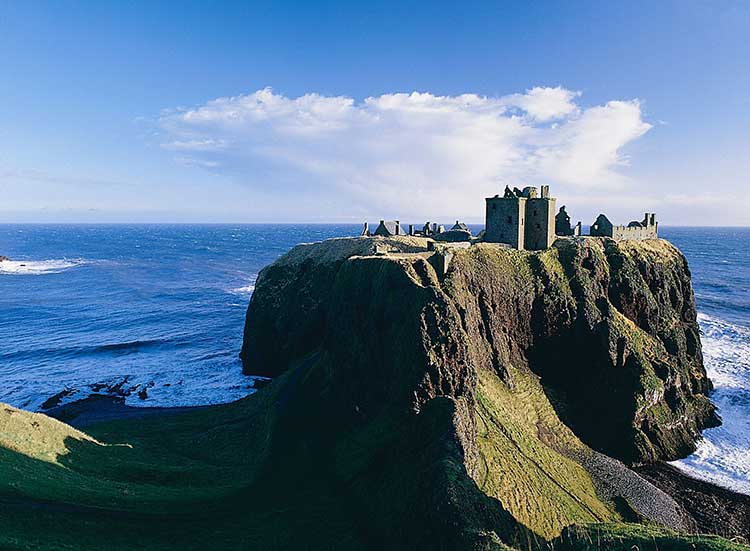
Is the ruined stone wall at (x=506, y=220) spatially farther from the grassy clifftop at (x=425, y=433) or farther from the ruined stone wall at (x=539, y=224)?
the grassy clifftop at (x=425, y=433)

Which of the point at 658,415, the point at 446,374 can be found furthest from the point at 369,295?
the point at 658,415

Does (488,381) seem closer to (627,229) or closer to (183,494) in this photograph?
(183,494)

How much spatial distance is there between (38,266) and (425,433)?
19380 cm

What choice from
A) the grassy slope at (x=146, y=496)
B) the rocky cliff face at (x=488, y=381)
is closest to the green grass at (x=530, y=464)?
the rocky cliff face at (x=488, y=381)

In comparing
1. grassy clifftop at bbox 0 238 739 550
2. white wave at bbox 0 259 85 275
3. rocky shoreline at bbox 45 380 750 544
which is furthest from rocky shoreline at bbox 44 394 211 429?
white wave at bbox 0 259 85 275

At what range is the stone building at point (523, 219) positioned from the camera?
2184 inches

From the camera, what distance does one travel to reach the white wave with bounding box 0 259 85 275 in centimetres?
15600

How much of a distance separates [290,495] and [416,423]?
10.9 meters

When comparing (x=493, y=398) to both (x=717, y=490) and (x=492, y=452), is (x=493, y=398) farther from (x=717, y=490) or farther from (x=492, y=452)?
(x=717, y=490)

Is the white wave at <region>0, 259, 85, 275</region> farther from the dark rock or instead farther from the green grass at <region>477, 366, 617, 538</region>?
the green grass at <region>477, 366, 617, 538</region>

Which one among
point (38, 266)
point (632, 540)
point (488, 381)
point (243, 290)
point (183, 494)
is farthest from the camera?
point (38, 266)

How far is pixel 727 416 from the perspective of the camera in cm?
5212

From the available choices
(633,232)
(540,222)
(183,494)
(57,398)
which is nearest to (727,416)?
(633,232)

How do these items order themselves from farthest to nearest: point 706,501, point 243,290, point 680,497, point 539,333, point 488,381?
point 243,290
point 539,333
point 488,381
point 680,497
point 706,501
